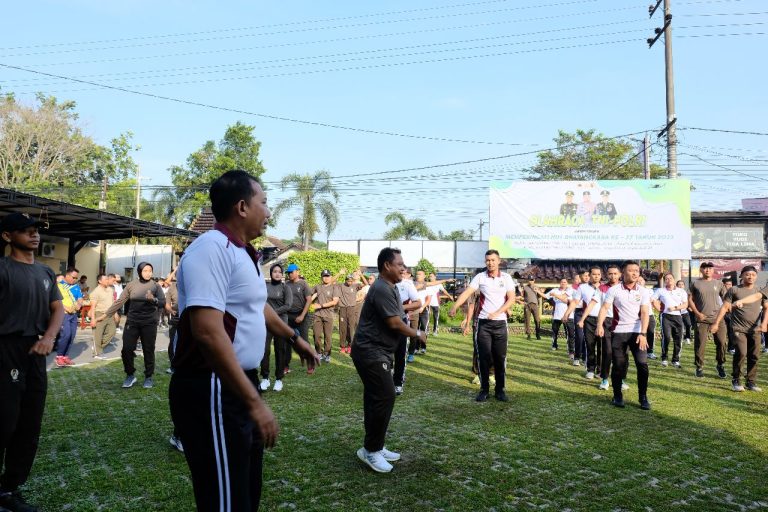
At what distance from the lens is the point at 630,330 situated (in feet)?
26.5

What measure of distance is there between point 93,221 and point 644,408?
64.2ft

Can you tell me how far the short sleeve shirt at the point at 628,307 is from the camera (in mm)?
8047

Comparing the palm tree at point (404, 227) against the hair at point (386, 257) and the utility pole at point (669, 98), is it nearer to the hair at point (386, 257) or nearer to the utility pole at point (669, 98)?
the utility pole at point (669, 98)

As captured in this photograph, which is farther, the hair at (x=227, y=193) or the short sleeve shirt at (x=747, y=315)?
the short sleeve shirt at (x=747, y=315)

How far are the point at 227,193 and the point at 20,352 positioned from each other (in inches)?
101

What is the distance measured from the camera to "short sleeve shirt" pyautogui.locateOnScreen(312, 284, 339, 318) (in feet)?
40.1

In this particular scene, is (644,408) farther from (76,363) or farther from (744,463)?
(76,363)

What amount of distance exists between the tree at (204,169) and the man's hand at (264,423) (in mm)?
37332

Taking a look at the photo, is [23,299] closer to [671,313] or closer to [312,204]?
[671,313]

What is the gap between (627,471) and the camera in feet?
16.6

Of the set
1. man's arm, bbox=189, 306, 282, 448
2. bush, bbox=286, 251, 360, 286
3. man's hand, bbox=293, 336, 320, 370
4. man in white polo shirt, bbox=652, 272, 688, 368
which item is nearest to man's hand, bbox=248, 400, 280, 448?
man's arm, bbox=189, 306, 282, 448

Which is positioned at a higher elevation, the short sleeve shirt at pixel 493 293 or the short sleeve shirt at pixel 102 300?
the short sleeve shirt at pixel 493 293

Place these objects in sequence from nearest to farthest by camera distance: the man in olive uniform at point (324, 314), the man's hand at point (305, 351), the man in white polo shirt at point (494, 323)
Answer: the man's hand at point (305, 351) < the man in white polo shirt at point (494, 323) < the man in olive uniform at point (324, 314)

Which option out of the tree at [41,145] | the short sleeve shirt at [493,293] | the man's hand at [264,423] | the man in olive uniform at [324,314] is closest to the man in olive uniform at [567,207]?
the man in olive uniform at [324,314]
